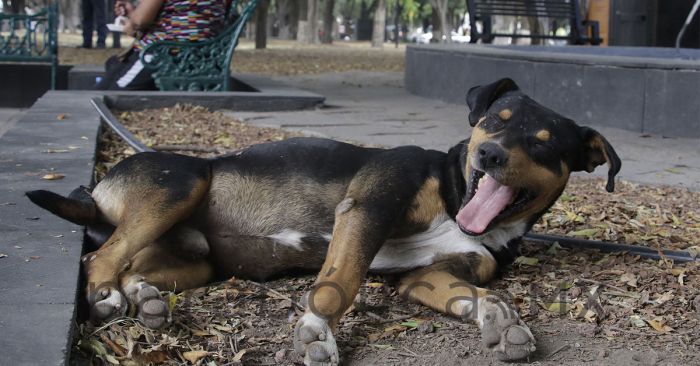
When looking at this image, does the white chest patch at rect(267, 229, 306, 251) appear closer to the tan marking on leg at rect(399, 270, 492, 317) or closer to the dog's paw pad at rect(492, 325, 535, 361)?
the tan marking on leg at rect(399, 270, 492, 317)

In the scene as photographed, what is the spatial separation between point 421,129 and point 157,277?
5.41 m

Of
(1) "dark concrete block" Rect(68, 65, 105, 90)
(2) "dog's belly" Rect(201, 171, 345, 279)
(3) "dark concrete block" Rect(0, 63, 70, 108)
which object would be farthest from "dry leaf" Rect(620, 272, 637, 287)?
(3) "dark concrete block" Rect(0, 63, 70, 108)

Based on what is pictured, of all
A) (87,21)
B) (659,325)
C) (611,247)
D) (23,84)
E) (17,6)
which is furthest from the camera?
(17,6)

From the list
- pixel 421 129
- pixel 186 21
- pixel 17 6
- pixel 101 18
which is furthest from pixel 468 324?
pixel 17 6

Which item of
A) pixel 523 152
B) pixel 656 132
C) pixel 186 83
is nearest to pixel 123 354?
pixel 523 152

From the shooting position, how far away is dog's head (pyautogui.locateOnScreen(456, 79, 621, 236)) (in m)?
3.72

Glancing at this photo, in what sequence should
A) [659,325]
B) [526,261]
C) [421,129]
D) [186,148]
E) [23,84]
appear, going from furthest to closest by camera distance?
[23,84] < [421,129] < [186,148] < [526,261] < [659,325]

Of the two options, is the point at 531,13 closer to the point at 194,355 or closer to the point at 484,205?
the point at 484,205

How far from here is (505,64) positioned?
10.5 m

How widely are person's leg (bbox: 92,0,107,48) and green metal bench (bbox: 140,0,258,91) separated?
1306 cm

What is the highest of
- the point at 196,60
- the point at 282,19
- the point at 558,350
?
the point at 282,19

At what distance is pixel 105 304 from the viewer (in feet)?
11.1

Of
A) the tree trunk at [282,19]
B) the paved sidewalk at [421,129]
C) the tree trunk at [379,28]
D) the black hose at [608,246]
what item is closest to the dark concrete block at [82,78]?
the paved sidewalk at [421,129]

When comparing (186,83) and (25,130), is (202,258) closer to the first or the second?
(25,130)
